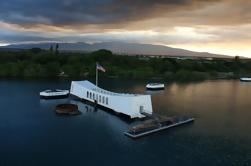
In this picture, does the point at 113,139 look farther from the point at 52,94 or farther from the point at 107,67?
the point at 107,67

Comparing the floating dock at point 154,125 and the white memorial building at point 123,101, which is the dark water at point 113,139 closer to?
the floating dock at point 154,125

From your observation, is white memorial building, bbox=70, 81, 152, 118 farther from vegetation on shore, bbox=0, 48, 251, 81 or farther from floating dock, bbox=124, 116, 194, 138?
vegetation on shore, bbox=0, 48, 251, 81

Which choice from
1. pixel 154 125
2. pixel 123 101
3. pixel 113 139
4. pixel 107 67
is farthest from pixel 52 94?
pixel 107 67

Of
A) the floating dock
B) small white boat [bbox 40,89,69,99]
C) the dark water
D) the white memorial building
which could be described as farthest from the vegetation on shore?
the floating dock

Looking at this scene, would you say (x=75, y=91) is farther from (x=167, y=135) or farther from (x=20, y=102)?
(x=167, y=135)

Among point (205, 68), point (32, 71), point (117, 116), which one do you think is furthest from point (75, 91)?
point (205, 68)

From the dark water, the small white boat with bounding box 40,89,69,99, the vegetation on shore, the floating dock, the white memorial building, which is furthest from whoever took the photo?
the vegetation on shore

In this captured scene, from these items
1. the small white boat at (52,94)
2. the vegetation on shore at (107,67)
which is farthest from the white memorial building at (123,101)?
the vegetation on shore at (107,67)

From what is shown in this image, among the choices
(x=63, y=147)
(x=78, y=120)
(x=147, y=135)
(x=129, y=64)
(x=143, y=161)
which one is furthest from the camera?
(x=129, y=64)
